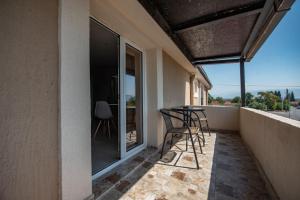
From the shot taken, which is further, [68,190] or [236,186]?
[236,186]

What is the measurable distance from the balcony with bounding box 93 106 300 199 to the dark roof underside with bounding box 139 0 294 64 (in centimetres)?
145

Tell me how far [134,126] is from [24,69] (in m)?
2.10

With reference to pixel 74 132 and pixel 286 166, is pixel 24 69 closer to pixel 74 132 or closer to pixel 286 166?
pixel 74 132

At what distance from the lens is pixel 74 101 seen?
1.25 m

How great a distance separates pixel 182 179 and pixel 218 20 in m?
2.39

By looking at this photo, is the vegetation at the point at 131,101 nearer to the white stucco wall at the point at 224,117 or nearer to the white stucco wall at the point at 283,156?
the white stucco wall at the point at 283,156

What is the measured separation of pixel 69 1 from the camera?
120cm

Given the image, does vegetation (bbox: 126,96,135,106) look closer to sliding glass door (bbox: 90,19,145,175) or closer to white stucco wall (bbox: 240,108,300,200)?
sliding glass door (bbox: 90,19,145,175)

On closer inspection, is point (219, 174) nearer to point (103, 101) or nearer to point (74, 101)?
point (74, 101)

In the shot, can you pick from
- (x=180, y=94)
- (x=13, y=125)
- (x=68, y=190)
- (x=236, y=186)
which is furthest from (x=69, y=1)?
(x=180, y=94)

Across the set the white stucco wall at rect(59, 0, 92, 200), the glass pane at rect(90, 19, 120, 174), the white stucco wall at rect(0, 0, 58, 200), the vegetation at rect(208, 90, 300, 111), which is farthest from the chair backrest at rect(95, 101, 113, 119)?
the vegetation at rect(208, 90, 300, 111)

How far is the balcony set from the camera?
1.30 m

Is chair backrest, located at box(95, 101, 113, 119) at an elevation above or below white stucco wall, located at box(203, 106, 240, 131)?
above

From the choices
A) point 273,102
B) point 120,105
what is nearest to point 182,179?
point 120,105
